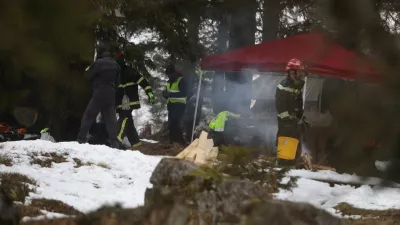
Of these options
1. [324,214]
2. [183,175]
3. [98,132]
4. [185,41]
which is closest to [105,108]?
[98,132]

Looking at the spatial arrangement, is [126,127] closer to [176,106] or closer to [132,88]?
[132,88]

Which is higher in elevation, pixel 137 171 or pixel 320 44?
pixel 320 44

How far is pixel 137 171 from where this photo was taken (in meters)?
7.84

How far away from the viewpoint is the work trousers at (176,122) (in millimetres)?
12617

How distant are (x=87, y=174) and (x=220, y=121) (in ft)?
11.2

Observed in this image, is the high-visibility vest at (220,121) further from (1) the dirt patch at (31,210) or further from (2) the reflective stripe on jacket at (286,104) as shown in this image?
(1) the dirt patch at (31,210)

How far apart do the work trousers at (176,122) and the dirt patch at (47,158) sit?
13.9 ft

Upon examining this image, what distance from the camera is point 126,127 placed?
458 inches

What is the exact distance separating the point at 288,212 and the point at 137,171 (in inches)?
223

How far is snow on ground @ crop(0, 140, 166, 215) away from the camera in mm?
5600

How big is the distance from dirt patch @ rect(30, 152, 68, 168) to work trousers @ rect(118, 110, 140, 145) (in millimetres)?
2705

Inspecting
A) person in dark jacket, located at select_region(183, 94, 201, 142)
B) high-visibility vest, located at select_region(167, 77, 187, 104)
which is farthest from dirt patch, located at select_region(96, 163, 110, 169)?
person in dark jacket, located at select_region(183, 94, 201, 142)

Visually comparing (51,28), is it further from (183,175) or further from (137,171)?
(137,171)

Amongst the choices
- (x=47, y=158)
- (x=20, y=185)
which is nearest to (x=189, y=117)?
(x=47, y=158)
